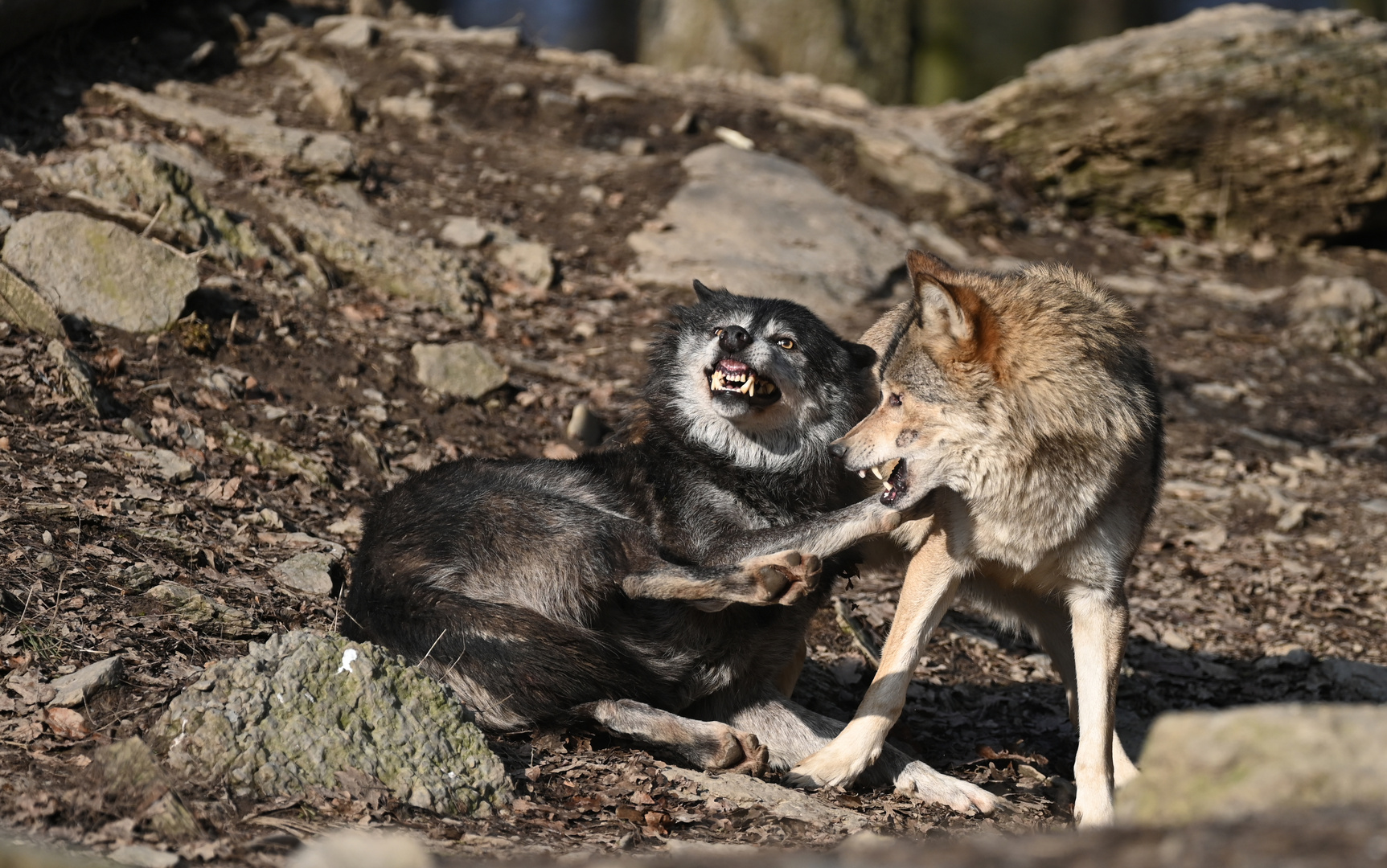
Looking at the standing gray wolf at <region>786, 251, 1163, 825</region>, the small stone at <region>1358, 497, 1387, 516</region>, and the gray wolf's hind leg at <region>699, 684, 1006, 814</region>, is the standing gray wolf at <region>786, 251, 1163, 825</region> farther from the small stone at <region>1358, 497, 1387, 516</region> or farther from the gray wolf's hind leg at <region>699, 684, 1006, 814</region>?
the small stone at <region>1358, 497, 1387, 516</region>

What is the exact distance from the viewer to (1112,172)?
12.3 metres

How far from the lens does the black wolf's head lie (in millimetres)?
5336

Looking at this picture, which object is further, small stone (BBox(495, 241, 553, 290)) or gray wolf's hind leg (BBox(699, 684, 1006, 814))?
small stone (BBox(495, 241, 553, 290))

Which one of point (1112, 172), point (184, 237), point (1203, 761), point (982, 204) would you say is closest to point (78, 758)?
point (1203, 761)

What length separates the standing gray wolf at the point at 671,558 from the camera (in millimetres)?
4578

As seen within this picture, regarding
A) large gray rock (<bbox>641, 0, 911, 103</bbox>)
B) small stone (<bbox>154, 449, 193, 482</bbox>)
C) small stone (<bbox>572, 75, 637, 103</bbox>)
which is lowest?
small stone (<bbox>154, 449, 193, 482</bbox>)

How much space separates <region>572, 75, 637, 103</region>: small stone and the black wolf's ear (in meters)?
7.10

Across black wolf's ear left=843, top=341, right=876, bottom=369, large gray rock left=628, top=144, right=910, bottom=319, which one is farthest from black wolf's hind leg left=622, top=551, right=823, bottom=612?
large gray rock left=628, top=144, right=910, bottom=319

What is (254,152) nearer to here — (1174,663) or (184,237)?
(184,237)

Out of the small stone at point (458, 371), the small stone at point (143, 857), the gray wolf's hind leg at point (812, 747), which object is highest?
the small stone at point (458, 371)

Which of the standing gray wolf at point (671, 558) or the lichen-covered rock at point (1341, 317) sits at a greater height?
the lichen-covered rock at point (1341, 317)

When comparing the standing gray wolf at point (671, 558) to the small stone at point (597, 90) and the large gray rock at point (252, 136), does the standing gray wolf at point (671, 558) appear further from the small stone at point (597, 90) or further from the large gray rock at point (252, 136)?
the small stone at point (597, 90)

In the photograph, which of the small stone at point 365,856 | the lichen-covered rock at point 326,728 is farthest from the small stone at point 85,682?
the small stone at point 365,856

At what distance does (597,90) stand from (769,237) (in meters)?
3.13
